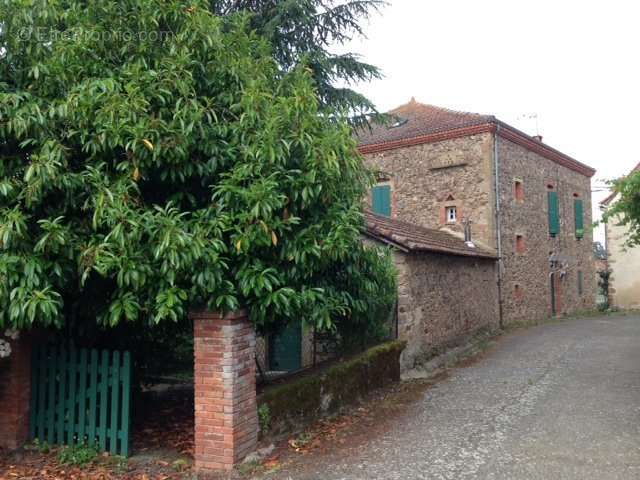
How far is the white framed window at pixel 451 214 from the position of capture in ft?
53.3

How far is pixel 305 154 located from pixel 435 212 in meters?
12.1

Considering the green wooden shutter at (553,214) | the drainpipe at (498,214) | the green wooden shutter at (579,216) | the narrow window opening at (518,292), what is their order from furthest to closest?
1. the green wooden shutter at (579,216)
2. the green wooden shutter at (553,214)
3. the narrow window opening at (518,292)
4. the drainpipe at (498,214)

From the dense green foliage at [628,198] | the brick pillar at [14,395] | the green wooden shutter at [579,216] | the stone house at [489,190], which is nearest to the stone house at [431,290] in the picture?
the stone house at [489,190]

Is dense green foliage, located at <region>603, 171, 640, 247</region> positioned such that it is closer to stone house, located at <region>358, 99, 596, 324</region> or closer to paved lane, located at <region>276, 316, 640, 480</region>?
paved lane, located at <region>276, 316, 640, 480</region>

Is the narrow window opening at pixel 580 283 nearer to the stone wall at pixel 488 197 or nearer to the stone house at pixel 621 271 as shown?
the stone house at pixel 621 271

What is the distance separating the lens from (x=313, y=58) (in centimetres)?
921

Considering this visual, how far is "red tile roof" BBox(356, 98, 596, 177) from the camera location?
15.8 metres

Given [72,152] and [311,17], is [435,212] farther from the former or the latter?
[72,152]

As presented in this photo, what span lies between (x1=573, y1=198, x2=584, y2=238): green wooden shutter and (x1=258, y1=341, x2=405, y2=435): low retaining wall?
15.2 metres

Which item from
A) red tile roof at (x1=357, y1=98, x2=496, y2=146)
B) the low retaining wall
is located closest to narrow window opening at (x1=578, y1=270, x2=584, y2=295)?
red tile roof at (x1=357, y1=98, x2=496, y2=146)

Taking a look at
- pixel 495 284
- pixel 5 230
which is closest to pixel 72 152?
pixel 5 230

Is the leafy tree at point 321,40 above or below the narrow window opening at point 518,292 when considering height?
above

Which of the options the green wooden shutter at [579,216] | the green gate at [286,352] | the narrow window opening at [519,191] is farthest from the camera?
the green wooden shutter at [579,216]

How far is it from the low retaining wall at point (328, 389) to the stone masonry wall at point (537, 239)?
28.0ft
